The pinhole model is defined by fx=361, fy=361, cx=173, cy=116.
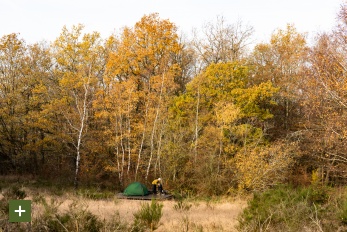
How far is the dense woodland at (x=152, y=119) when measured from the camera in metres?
25.5

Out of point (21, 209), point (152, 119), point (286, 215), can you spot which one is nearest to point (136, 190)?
point (152, 119)

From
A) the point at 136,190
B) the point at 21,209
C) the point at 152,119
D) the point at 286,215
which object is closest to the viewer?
the point at 21,209

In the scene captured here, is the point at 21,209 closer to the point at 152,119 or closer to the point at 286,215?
the point at 286,215

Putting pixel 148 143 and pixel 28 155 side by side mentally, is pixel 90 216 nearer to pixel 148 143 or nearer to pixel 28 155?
pixel 148 143

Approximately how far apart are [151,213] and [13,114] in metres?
24.1

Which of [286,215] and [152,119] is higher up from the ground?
[152,119]

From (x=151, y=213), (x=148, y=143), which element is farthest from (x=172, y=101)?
(x=151, y=213)

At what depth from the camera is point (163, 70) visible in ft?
102

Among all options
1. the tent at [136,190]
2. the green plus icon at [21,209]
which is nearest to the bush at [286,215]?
the green plus icon at [21,209]

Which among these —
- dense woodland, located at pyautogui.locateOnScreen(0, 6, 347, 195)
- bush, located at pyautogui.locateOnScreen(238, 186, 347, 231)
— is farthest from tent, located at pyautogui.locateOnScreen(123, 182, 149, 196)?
bush, located at pyautogui.locateOnScreen(238, 186, 347, 231)

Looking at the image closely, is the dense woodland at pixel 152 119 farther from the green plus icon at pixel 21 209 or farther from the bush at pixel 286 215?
the green plus icon at pixel 21 209

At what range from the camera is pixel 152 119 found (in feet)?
94.7

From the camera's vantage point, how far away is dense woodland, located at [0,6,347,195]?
2547 cm

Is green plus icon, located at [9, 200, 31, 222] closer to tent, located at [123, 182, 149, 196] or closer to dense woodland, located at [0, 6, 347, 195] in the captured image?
tent, located at [123, 182, 149, 196]
